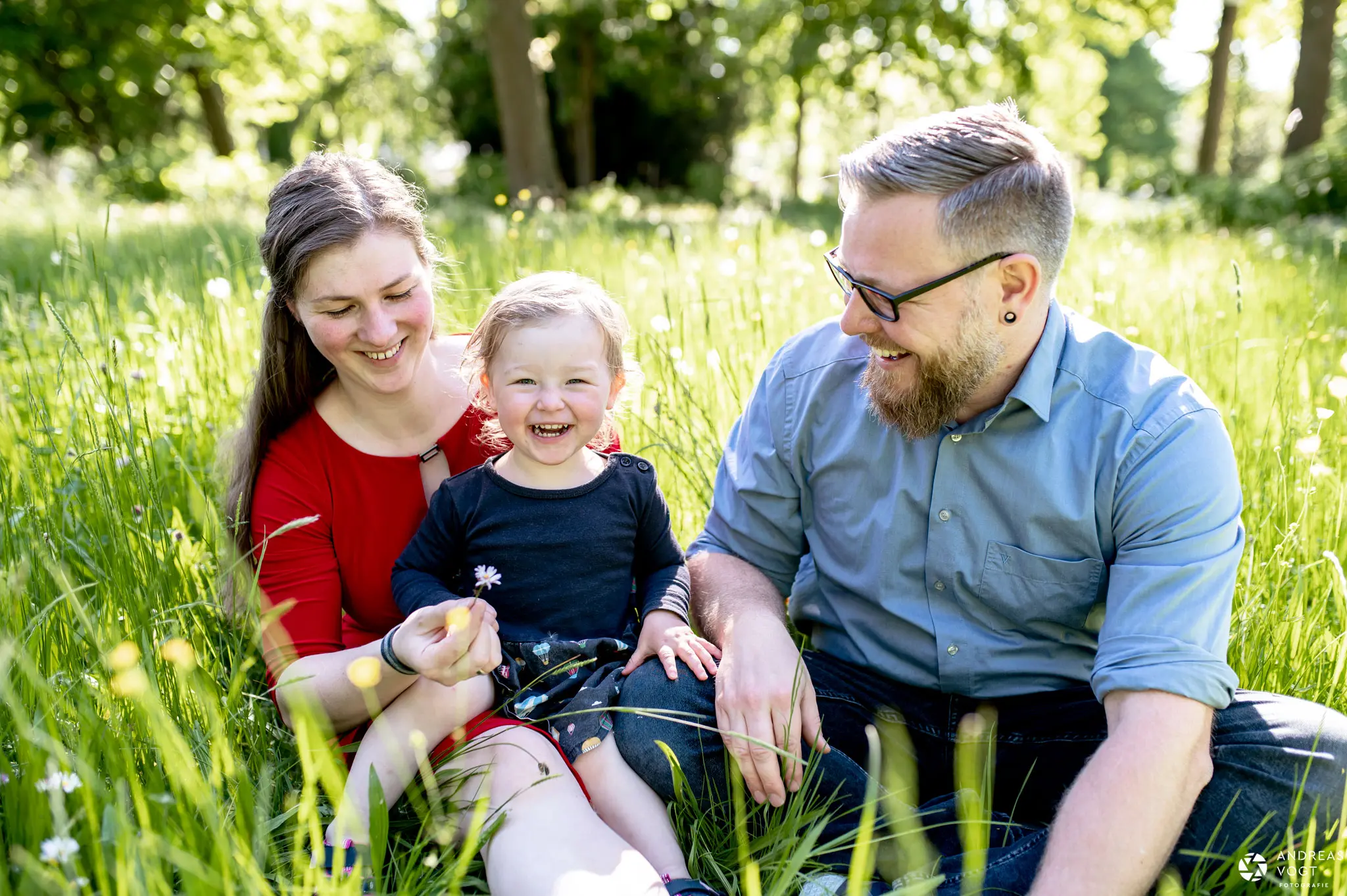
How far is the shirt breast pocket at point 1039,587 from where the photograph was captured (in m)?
2.20

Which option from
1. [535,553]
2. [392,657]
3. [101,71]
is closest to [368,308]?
[535,553]

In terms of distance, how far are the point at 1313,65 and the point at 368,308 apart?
15496 mm

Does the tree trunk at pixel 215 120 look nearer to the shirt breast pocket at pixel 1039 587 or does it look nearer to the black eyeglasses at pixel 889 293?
A: the black eyeglasses at pixel 889 293

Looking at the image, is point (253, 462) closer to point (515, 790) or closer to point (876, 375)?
point (515, 790)

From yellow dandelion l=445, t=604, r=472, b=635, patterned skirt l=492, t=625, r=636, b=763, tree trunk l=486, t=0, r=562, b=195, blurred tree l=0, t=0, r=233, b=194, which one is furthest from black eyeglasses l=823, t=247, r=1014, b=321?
blurred tree l=0, t=0, r=233, b=194

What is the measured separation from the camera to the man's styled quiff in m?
2.13

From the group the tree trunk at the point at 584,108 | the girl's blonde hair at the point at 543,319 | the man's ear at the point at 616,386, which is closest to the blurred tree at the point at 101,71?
the tree trunk at the point at 584,108

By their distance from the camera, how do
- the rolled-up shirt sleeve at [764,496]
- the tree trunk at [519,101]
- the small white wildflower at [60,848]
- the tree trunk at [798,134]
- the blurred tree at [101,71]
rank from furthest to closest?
the tree trunk at [798,134] < the blurred tree at [101,71] < the tree trunk at [519,101] < the rolled-up shirt sleeve at [764,496] < the small white wildflower at [60,848]

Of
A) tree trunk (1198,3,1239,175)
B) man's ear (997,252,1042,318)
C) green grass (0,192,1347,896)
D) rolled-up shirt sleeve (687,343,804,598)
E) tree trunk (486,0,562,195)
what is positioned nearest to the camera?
green grass (0,192,1347,896)

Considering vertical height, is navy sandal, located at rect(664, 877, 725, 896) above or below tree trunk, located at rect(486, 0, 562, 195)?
below

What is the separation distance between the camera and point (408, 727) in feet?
6.78

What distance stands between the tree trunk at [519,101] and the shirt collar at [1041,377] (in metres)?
10.7

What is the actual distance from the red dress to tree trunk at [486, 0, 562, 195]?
1028 centimetres

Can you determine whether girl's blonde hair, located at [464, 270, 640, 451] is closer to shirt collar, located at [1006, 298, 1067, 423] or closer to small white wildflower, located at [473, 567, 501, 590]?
small white wildflower, located at [473, 567, 501, 590]
